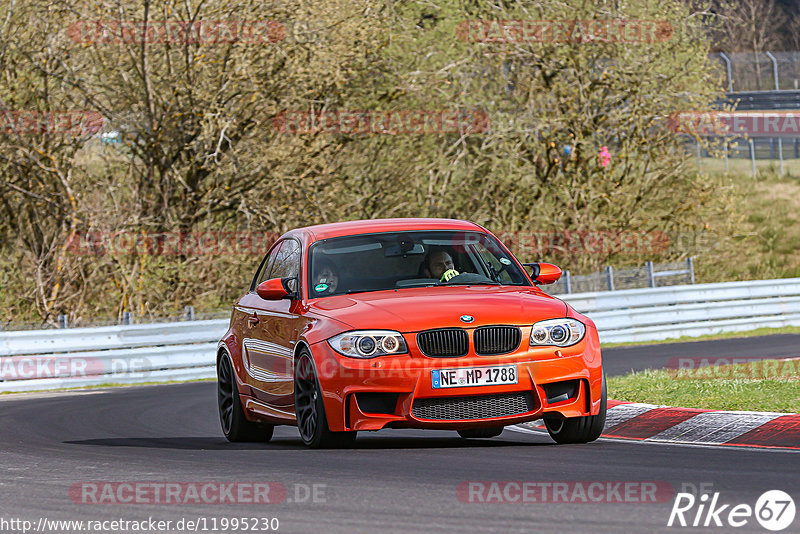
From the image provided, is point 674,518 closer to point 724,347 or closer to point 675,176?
point 724,347

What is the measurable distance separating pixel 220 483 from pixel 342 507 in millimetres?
1187

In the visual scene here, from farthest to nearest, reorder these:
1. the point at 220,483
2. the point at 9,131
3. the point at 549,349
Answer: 1. the point at 9,131
2. the point at 549,349
3. the point at 220,483

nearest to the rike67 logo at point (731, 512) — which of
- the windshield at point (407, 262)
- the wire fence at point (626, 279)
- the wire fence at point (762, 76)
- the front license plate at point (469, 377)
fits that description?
the front license plate at point (469, 377)

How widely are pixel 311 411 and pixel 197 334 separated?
12917 millimetres

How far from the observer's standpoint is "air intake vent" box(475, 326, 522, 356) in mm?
8453

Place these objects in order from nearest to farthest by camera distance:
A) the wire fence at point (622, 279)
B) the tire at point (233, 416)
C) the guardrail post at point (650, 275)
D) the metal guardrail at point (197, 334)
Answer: the tire at point (233, 416) < the metal guardrail at point (197, 334) < the wire fence at point (622, 279) < the guardrail post at point (650, 275)

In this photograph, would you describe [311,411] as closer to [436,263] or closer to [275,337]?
[275,337]

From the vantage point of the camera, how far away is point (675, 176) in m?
31.5

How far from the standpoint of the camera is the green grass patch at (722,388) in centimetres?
1036

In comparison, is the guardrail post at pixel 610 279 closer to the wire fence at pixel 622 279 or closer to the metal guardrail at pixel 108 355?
the wire fence at pixel 622 279

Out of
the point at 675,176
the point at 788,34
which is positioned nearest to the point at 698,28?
the point at 675,176

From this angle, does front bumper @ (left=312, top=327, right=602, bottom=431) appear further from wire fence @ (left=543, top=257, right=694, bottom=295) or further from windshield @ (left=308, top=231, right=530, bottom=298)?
wire fence @ (left=543, top=257, right=694, bottom=295)

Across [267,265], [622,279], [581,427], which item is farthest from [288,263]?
[622,279]

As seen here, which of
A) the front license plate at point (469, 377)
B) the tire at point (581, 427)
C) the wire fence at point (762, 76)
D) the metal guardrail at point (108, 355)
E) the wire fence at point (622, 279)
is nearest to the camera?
the front license plate at point (469, 377)
